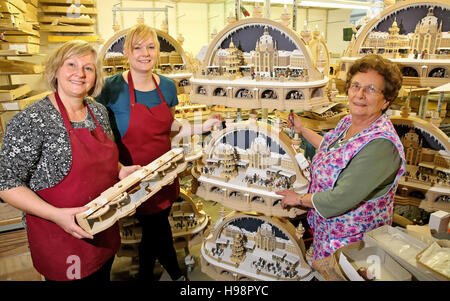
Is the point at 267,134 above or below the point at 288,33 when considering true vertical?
below

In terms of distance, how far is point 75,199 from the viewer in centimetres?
155

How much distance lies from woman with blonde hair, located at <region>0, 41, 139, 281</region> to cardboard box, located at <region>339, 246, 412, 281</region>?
1.12 meters

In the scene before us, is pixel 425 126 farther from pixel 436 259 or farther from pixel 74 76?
pixel 74 76

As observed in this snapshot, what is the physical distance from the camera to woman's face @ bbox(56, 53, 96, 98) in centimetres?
151

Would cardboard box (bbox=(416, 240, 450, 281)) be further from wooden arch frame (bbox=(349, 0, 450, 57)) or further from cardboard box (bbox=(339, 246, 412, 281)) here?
wooden arch frame (bbox=(349, 0, 450, 57))

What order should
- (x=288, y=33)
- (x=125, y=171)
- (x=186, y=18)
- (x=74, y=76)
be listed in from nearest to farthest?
(x=74, y=76) < (x=125, y=171) < (x=288, y=33) < (x=186, y=18)

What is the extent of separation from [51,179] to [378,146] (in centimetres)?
155

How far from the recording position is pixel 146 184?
6.00 ft

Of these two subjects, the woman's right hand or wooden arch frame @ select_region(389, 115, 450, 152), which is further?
wooden arch frame @ select_region(389, 115, 450, 152)

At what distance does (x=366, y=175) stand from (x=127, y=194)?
1.19 meters

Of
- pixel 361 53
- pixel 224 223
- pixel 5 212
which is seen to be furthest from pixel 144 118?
pixel 5 212

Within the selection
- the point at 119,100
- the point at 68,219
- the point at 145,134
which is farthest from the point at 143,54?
the point at 68,219

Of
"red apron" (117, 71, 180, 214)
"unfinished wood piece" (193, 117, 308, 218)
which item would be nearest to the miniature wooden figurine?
"unfinished wood piece" (193, 117, 308, 218)

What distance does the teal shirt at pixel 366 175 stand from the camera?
1489 millimetres
